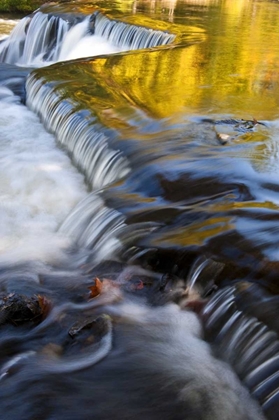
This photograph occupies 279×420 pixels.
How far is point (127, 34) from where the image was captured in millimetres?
12594

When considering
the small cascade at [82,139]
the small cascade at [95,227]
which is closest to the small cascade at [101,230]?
the small cascade at [95,227]

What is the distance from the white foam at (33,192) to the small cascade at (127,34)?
4.77m

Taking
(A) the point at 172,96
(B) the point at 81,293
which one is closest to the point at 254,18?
(A) the point at 172,96

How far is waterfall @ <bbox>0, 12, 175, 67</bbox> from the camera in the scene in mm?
12703

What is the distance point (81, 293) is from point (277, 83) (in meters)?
5.49

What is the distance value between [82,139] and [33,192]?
940 mm

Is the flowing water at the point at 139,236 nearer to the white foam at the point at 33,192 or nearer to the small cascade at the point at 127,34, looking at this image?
the white foam at the point at 33,192

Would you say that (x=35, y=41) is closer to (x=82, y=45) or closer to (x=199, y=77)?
(x=82, y=45)

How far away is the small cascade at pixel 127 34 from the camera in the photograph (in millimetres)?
11641

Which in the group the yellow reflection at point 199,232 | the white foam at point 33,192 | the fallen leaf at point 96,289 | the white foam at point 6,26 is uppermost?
the yellow reflection at point 199,232

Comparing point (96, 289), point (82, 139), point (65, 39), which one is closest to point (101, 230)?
point (96, 289)

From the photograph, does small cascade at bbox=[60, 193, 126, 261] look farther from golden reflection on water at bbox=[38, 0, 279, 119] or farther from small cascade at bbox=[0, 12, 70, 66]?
small cascade at bbox=[0, 12, 70, 66]

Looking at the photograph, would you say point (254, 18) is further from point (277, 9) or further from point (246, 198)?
point (246, 198)

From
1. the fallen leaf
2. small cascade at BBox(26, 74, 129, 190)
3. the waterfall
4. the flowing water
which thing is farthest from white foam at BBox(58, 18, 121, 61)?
the fallen leaf
